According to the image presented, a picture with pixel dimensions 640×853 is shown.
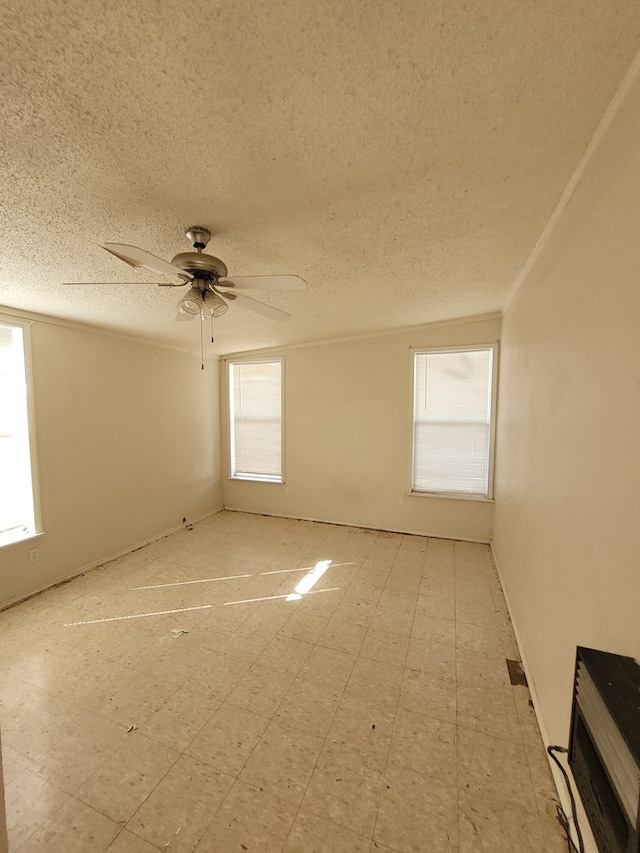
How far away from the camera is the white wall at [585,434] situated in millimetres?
925

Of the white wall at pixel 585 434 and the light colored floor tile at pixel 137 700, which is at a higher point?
the white wall at pixel 585 434

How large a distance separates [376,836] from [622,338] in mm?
1927

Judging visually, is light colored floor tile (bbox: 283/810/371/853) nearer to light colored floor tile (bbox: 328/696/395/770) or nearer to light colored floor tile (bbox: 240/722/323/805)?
light colored floor tile (bbox: 240/722/323/805)

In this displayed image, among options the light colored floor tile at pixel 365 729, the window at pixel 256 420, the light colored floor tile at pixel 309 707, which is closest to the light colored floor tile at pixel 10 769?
the light colored floor tile at pixel 309 707

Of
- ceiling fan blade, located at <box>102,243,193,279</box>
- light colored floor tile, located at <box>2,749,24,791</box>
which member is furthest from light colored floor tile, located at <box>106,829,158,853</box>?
ceiling fan blade, located at <box>102,243,193,279</box>

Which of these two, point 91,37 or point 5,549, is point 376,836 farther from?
point 5,549

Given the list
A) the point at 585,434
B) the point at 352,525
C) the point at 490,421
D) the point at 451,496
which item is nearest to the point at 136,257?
the point at 585,434

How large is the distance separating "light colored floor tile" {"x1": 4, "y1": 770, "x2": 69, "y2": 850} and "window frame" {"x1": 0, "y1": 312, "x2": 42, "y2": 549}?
1880 millimetres

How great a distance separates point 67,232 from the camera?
161 centimetres

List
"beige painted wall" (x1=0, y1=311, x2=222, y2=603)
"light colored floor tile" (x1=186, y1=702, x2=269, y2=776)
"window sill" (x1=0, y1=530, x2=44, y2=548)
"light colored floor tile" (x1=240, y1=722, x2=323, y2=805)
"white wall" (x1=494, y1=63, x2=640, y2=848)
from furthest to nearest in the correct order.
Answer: "beige painted wall" (x1=0, y1=311, x2=222, y2=603) → "window sill" (x1=0, y1=530, x2=44, y2=548) → "light colored floor tile" (x1=186, y1=702, x2=269, y2=776) → "light colored floor tile" (x1=240, y1=722, x2=323, y2=805) → "white wall" (x1=494, y1=63, x2=640, y2=848)

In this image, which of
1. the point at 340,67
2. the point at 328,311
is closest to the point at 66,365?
the point at 328,311

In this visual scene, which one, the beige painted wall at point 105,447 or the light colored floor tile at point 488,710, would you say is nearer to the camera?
the light colored floor tile at point 488,710

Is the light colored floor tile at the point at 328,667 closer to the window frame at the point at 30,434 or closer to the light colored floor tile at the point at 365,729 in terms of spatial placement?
the light colored floor tile at the point at 365,729

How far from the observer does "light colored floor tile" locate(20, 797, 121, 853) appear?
1139 mm
